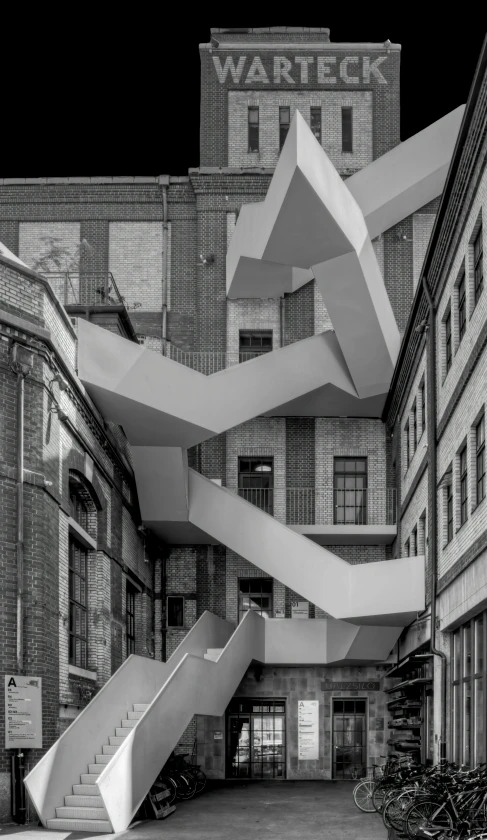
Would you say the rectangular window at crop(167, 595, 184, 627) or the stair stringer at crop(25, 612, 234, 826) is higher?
the rectangular window at crop(167, 595, 184, 627)

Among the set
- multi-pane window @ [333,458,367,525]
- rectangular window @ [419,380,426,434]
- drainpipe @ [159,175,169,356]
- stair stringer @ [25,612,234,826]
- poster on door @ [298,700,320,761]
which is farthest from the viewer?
drainpipe @ [159,175,169,356]

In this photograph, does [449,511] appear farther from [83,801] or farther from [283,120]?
[283,120]

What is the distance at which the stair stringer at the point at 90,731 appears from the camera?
16.7 m

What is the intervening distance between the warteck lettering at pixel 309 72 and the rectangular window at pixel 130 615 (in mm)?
16081

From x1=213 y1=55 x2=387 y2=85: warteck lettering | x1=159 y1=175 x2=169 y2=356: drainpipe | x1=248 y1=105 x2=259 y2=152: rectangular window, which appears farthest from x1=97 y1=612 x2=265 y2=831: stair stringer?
x1=213 y1=55 x2=387 y2=85: warteck lettering

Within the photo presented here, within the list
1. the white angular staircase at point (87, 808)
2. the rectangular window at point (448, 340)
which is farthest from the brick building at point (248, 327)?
the white angular staircase at point (87, 808)

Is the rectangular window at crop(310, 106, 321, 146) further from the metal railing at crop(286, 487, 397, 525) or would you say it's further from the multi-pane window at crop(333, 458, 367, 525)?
the metal railing at crop(286, 487, 397, 525)

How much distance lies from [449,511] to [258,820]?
6.56m

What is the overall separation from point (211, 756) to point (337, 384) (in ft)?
35.9

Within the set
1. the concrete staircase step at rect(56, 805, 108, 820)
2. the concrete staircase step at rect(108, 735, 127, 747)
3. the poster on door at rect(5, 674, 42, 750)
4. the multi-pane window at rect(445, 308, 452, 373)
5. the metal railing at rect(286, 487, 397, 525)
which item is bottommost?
the concrete staircase step at rect(56, 805, 108, 820)

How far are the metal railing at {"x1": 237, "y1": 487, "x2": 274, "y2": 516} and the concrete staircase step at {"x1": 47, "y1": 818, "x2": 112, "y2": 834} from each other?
619 inches

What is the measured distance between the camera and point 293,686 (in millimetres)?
30578

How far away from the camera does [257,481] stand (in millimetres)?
32125

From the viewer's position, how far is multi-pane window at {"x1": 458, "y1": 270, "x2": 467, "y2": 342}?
18.6m
